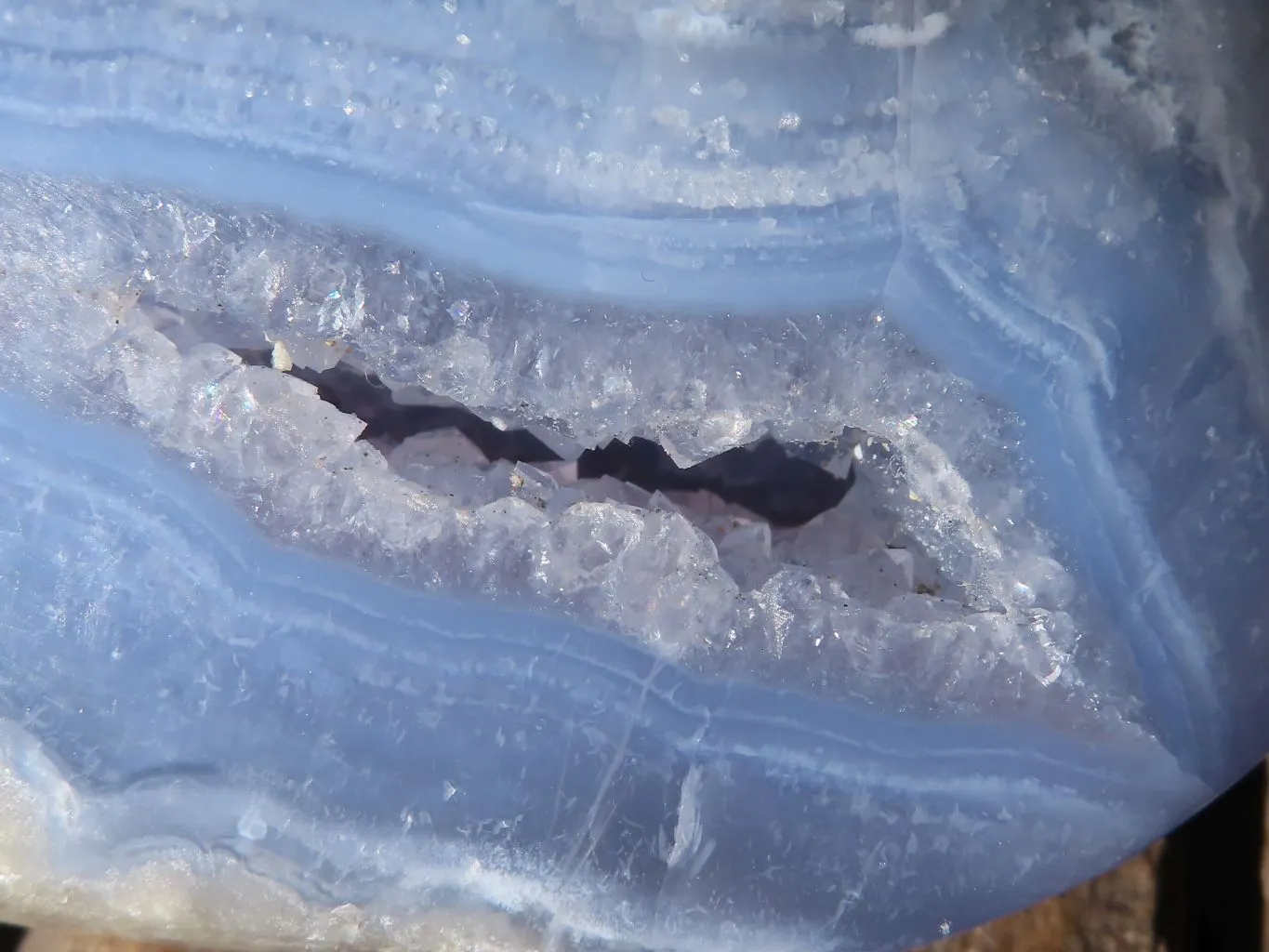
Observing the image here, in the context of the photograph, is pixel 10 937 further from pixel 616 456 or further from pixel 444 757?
pixel 616 456

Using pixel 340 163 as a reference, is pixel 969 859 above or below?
below

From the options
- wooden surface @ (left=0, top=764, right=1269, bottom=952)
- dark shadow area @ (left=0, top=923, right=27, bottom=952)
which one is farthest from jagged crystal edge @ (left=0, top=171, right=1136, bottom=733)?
dark shadow area @ (left=0, top=923, right=27, bottom=952)

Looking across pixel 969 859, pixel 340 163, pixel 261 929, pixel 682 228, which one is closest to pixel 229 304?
pixel 340 163

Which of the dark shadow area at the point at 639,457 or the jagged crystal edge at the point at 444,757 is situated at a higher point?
the dark shadow area at the point at 639,457

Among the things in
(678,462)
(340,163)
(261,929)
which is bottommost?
(261,929)

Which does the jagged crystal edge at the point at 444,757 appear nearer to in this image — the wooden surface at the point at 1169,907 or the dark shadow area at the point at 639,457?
the dark shadow area at the point at 639,457

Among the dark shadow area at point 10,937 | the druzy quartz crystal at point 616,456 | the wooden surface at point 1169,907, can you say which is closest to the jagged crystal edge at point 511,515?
the druzy quartz crystal at point 616,456

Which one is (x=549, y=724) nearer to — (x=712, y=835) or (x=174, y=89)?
(x=712, y=835)
